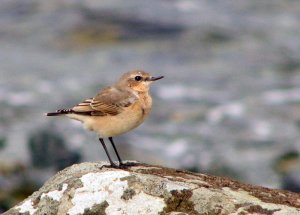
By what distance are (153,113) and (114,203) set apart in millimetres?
12934

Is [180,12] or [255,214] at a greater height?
[180,12]

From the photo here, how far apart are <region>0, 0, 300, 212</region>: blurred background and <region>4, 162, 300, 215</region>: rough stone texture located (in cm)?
730

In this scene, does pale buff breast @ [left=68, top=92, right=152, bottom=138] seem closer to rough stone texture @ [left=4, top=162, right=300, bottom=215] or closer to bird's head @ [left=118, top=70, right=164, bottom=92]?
bird's head @ [left=118, top=70, right=164, bottom=92]

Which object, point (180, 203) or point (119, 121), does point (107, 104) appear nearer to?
point (119, 121)

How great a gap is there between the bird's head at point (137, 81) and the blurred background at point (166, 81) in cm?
544

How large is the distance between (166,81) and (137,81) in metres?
11.8

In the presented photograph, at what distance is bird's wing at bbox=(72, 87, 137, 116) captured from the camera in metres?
9.13

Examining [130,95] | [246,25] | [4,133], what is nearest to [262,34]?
[246,25]

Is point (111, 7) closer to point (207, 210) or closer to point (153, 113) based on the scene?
point (153, 113)

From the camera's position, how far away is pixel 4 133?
18.1 meters

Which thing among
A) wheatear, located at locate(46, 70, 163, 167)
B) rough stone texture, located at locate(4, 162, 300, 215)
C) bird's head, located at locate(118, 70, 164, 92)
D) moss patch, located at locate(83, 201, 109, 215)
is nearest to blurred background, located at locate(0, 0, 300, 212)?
bird's head, located at locate(118, 70, 164, 92)

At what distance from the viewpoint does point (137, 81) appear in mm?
9789

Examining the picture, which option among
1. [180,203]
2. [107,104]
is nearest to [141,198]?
[180,203]

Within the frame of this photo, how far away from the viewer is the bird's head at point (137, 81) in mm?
9695
